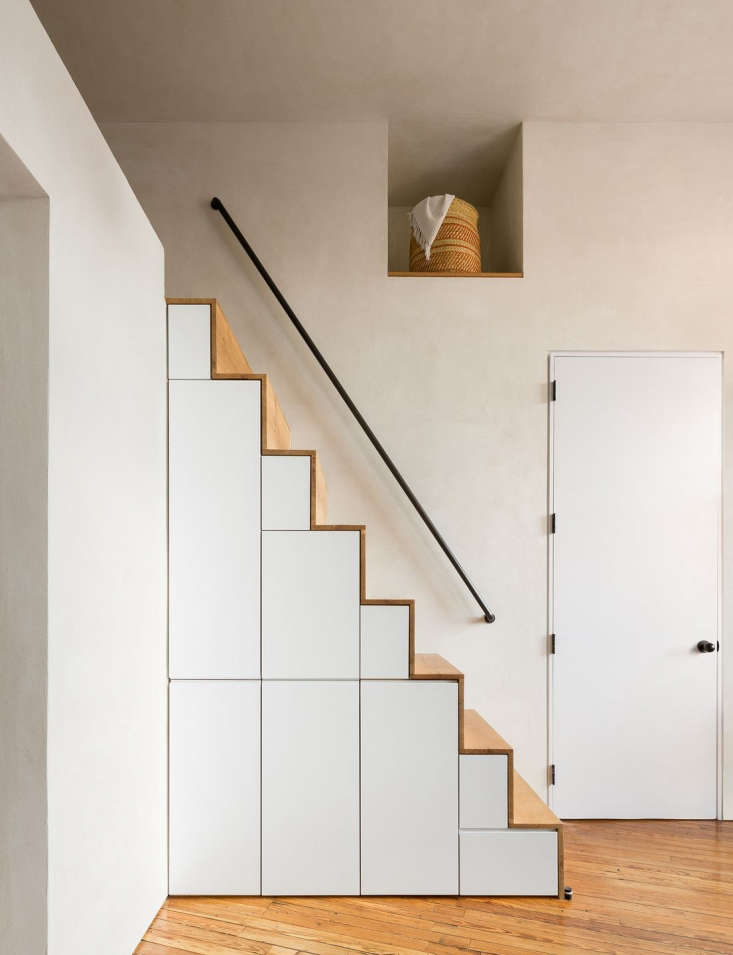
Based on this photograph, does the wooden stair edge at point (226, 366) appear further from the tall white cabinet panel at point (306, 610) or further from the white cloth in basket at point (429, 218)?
the white cloth in basket at point (429, 218)

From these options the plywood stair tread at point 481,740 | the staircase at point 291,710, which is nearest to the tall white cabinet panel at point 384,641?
the staircase at point 291,710

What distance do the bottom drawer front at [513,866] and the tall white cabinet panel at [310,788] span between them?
425mm

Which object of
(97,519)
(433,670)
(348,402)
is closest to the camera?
(97,519)

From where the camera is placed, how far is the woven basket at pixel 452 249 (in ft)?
11.2

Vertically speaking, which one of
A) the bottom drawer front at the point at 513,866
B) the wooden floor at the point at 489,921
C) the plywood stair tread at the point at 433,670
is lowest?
the wooden floor at the point at 489,921

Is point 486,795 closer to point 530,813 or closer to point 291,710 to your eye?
point 530,813

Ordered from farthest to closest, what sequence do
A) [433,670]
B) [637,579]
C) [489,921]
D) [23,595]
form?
[637,579]
[433,670]
[489,921]
[23,595]

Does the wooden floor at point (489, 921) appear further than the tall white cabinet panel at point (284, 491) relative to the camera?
No

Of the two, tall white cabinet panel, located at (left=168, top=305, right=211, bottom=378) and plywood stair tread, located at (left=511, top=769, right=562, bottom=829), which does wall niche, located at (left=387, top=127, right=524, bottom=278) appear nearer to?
tall white cabinet panel, located at (left=168, top=305, right=211, bottom=378)

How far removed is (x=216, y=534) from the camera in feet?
8.38

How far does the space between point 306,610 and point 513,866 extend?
1116 mm

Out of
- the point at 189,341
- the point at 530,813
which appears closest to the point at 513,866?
the point at 530,813

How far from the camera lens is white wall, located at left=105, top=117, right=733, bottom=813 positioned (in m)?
3.33

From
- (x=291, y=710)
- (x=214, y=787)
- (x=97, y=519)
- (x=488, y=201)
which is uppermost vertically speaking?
(x=488, y=201)
